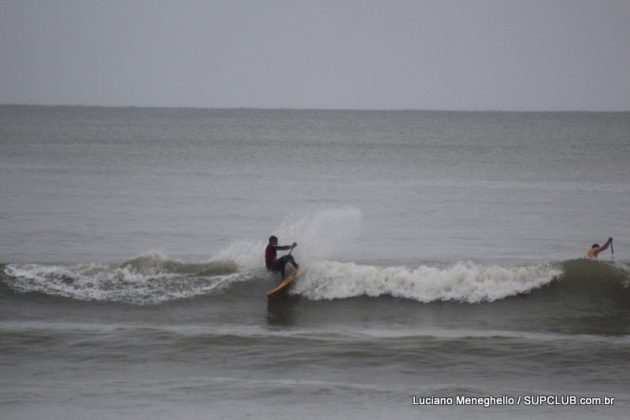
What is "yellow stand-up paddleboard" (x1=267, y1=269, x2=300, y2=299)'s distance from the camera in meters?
18.5

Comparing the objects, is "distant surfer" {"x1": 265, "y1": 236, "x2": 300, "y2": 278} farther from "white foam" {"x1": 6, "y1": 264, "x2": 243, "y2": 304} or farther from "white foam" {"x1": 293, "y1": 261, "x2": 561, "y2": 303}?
"white foam" {"x1": 6, "y1": 264, "x2": 243, "y2": 304}

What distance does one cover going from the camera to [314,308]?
59.5ft

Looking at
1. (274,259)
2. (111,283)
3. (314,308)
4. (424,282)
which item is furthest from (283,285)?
(111,283)

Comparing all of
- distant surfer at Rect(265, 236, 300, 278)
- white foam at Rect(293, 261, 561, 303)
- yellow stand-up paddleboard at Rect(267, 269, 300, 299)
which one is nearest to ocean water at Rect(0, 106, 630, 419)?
white foam at Rect(293, 261, 561, 303)

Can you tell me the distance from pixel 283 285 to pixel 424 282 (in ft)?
10.6

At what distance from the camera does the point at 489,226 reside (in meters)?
28.7

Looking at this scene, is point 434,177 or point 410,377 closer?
point 410,377

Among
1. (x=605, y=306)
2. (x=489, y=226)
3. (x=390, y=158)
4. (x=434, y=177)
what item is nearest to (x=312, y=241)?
(x=605, y=306)

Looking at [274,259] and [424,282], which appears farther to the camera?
[424,282]

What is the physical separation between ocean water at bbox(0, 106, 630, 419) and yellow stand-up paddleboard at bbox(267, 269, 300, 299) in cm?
19

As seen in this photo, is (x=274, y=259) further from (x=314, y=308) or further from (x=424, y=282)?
(x=424, y=282)

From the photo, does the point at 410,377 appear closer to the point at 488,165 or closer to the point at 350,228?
the point at 350,228

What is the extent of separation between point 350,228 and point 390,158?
36535mm

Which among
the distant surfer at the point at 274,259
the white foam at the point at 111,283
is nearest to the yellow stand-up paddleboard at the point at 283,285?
the distant surfer at the point at 274,259
